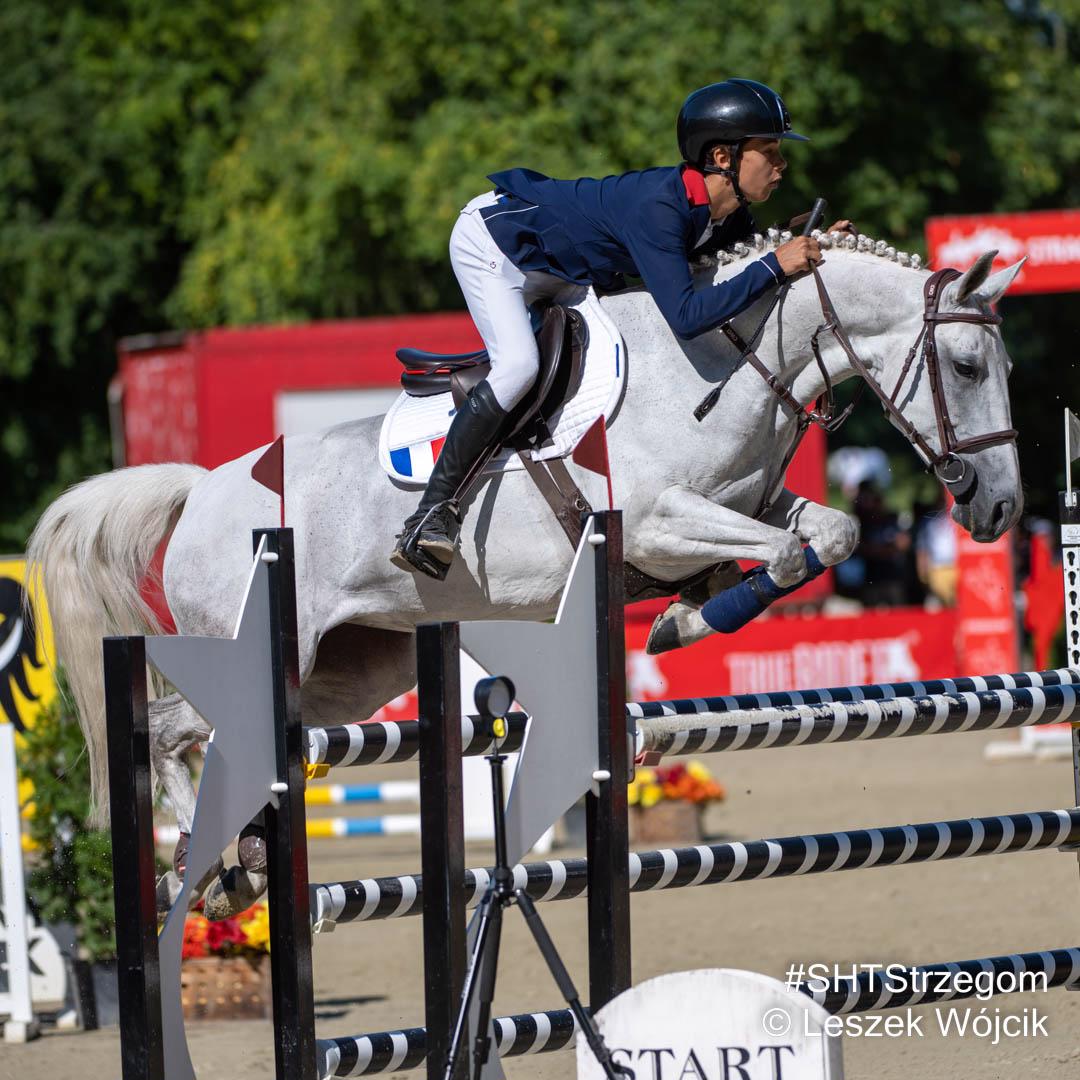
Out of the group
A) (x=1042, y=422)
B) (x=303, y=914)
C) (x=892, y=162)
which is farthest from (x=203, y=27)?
(x=303, y=914)

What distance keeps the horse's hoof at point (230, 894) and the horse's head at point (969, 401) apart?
6.09ft

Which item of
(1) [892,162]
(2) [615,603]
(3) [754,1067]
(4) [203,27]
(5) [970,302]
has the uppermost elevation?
(4) [203,27]

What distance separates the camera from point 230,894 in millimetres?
3799

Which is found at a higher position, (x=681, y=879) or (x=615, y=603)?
(x=615, y=603)

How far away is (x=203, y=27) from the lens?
19594 millimetres

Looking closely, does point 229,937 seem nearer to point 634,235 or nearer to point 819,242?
point 634,235

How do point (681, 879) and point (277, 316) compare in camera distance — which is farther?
point (277, 316)

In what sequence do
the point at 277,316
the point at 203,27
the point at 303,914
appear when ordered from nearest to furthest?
the point at 303,914
the point at 277,316
the point at 203,27

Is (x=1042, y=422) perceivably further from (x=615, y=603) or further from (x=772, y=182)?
(x=615, y=603)

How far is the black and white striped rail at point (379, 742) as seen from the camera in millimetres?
3148

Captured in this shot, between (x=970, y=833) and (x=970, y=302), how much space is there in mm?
1252

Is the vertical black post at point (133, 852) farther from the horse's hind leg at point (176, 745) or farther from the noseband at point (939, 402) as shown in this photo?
the noseband at point (939, 402)

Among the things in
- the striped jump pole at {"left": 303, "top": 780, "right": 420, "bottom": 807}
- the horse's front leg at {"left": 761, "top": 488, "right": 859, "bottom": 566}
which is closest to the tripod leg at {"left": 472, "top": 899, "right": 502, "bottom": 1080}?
the horse's front leg at {"left": 761, "top": 488, "right": 859, "bottom": 566}

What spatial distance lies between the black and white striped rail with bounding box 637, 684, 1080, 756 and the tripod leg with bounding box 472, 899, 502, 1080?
69cm
